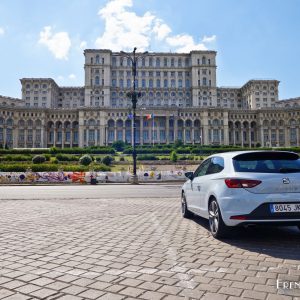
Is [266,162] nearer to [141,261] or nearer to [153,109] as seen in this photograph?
[141,261]

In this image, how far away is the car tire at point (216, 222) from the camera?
585cm

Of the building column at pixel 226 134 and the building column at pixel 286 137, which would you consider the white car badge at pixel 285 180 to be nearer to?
the building column at pixel 226 134

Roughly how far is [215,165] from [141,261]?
121 inches

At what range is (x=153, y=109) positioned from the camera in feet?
339

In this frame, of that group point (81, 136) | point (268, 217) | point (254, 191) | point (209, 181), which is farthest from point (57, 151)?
point (268, 217)

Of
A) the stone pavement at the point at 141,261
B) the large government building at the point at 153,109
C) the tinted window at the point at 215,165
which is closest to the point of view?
the stone pavement at the point at 141,261

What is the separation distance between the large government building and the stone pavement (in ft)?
304

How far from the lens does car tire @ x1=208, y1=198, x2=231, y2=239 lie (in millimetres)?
5848

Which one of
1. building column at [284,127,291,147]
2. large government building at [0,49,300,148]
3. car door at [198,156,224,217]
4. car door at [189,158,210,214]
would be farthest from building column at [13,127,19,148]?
car door at [198,156,224,217]

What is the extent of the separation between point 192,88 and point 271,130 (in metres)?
33.9

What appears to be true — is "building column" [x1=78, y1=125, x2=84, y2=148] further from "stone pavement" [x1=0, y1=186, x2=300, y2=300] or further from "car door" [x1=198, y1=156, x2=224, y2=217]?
"car door" [x1=198, y1=156, x2=224, y2=217]

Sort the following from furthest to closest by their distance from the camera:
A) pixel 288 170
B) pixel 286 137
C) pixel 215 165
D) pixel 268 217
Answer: pixel 286 137 < pixel 215 165 < pixel 288 170 < pixel 268 217

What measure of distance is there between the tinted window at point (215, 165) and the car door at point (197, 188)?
26 centimetres

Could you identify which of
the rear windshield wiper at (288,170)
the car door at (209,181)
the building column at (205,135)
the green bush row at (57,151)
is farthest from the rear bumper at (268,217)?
the building column at (205,135)
